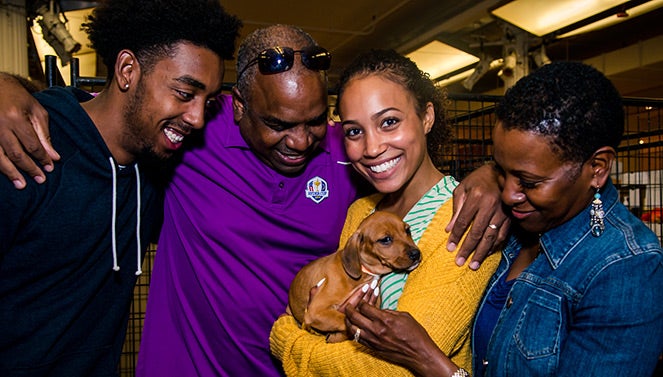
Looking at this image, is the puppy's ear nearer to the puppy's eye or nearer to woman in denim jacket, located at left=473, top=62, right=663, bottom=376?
the puppy's eye

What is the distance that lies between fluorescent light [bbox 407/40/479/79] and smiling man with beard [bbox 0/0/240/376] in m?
6.49

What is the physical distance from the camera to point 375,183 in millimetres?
2117

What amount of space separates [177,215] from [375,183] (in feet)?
3.09

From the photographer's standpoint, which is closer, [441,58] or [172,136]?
[172,136]

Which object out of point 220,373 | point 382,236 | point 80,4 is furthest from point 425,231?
point 80,4

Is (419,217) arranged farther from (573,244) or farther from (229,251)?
(229,251)

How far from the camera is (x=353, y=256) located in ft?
7.32

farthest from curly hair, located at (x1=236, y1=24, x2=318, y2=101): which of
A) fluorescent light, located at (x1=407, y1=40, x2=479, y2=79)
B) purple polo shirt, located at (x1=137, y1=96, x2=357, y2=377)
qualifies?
fluorescent light, located at (x1=407, y1=40, x2=479, y2=79)

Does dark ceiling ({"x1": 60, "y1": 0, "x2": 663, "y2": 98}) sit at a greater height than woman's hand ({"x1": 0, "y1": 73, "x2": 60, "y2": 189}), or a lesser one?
greater

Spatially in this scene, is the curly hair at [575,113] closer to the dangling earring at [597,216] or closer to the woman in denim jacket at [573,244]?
the woman in denim jacket at [573,244]

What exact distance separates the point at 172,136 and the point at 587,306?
1606 mm

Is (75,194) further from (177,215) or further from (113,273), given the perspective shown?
(177,215)

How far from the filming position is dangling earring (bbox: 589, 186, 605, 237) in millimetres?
1595

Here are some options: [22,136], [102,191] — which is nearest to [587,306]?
[102,191]
